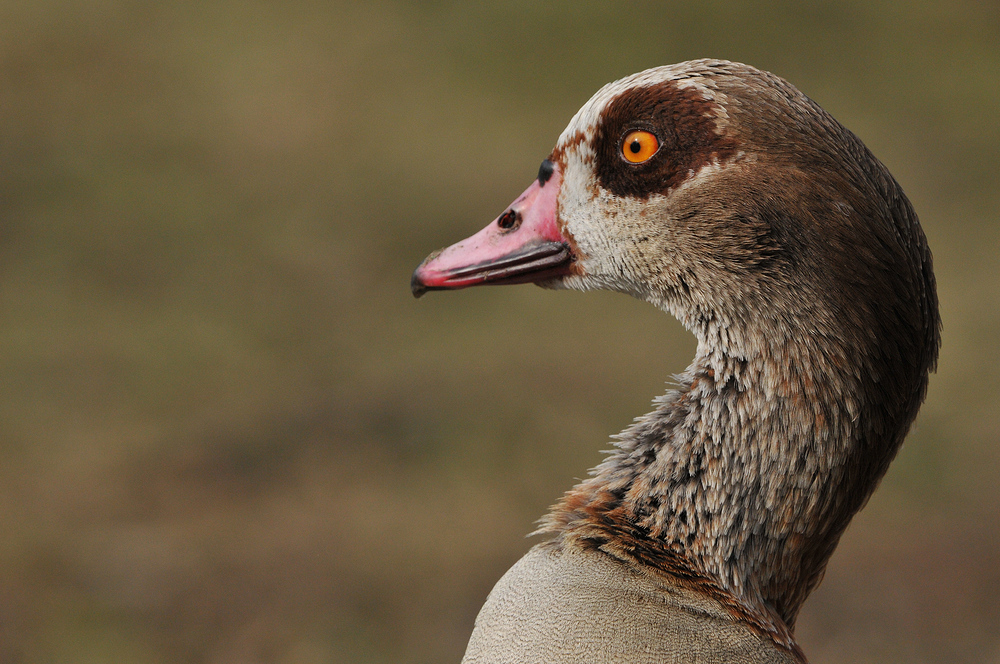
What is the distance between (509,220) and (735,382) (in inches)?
22.5

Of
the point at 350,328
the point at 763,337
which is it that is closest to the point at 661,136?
the point at 763,337

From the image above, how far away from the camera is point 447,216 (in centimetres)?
616

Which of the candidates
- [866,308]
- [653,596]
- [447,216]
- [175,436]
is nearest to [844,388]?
[866,308]

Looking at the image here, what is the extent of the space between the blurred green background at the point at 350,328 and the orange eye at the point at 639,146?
A: 7.97 ft

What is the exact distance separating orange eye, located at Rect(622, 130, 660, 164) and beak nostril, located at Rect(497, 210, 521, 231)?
11.7 inches

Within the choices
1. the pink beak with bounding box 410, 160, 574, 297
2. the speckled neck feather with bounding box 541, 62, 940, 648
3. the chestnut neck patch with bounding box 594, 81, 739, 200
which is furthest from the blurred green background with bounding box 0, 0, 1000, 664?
the chestnut neck patch with bounding box 594, 81, 739, 200

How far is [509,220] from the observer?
1954 millimetres

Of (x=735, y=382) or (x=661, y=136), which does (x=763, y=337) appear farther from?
(x=661, y=136)

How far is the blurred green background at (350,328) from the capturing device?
12.6ft

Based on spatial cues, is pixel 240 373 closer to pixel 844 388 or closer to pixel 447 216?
pixel 447 216

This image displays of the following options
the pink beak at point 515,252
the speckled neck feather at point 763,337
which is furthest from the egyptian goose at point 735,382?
the pink beak at point 515,252

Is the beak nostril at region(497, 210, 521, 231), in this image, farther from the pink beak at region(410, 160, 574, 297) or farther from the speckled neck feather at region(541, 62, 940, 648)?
the speckled neck feather at region(541, 62, 940, 648)

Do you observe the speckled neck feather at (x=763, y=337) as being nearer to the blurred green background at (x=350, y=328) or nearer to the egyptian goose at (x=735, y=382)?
the egyptian goose at (x=735, y=382)

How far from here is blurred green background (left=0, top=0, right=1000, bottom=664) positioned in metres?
3.83
